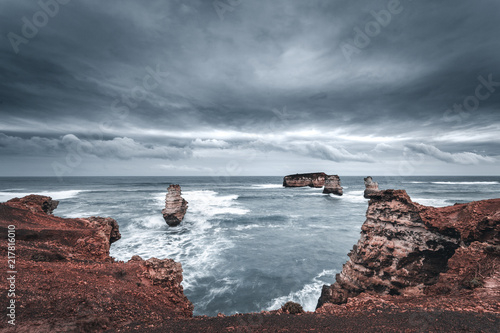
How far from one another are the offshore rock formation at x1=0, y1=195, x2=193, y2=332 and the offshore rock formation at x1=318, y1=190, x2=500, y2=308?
1017 cm

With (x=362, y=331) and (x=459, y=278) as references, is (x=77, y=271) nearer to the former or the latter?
(x=362, y=331)

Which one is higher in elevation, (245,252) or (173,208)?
(173,208)

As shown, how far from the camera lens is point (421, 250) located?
37.7ft

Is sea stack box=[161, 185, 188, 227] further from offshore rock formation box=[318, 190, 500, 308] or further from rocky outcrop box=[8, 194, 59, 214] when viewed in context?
offshore rock formation box=[318, 190, 500, 308]

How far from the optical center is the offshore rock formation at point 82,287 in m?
6.26

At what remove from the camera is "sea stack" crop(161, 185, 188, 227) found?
114 feet

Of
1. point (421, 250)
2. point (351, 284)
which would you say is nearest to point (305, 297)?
point (351, 284)

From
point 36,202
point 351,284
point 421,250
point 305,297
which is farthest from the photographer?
point 36,202

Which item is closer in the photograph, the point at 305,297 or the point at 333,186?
the point at 305,297

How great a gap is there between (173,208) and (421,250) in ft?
107

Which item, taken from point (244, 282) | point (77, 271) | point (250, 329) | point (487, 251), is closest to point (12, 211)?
point (77, 271)

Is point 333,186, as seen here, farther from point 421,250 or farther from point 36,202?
point 36,202

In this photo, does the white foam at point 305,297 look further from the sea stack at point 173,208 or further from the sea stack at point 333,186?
the sea stack at point 333,186

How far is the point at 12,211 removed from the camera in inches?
625
